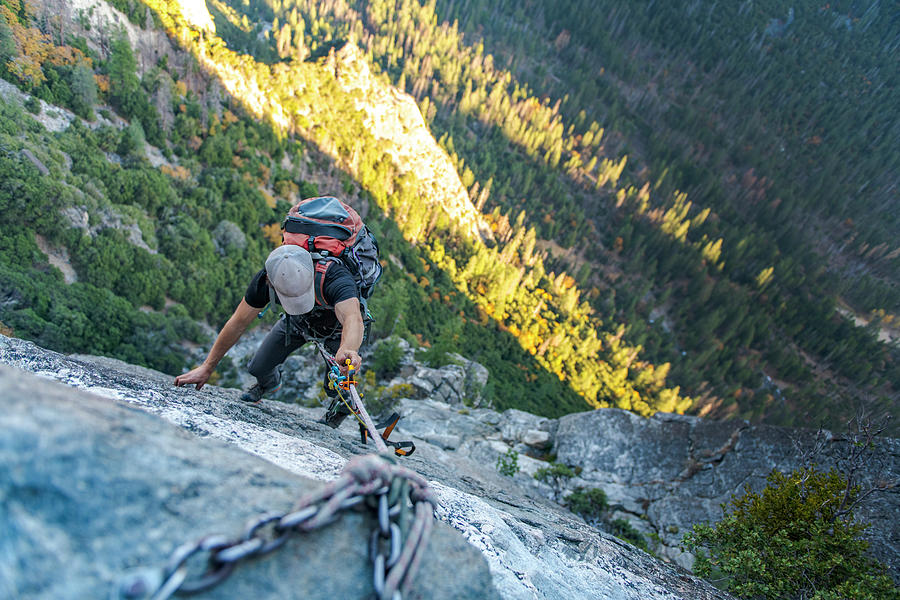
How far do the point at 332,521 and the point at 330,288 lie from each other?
2336 mm

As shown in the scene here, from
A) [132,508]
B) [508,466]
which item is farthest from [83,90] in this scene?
[132,508]

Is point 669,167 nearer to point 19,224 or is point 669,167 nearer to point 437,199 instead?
point 437,199

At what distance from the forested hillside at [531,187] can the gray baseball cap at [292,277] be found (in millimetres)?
6116

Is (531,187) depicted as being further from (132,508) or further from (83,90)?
(132,508)

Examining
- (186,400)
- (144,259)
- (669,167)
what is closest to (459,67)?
(669,167)

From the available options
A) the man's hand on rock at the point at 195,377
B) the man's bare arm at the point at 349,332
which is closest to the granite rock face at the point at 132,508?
the man's bare arm at the point at 349,332

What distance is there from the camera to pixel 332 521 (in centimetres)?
116

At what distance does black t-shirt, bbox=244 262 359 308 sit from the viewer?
3256 millimetres

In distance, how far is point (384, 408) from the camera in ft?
44.7

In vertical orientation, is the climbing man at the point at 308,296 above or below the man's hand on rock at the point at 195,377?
above

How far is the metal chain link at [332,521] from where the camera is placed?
2.95 feet

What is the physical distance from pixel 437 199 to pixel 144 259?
5090 cm

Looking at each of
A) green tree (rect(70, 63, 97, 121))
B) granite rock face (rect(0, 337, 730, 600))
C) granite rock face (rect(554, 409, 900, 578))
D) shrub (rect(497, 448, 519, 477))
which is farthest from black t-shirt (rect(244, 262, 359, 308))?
green tree (rect(70, 63, 97, 121))

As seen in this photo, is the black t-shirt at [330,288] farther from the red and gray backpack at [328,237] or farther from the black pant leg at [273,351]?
the black pant leg at [273,351]
